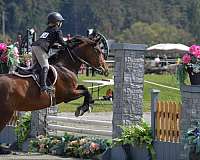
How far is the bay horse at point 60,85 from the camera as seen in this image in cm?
1300

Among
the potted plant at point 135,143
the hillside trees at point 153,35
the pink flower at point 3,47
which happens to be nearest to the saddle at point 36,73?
the potted plant at point 135,143

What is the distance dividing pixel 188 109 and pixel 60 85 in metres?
2.93

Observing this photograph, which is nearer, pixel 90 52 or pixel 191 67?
pixel 191 67

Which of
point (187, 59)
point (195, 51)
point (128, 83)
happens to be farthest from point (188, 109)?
point (128, 83)

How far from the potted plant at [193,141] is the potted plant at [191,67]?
83 centimetres

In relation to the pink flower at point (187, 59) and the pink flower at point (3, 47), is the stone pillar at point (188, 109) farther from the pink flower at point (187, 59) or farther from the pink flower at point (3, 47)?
the pink flower at point (3, 47)

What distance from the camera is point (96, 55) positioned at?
1371 cm

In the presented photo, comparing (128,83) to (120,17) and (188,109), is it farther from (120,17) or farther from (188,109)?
(120,17)

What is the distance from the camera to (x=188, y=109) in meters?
11.7

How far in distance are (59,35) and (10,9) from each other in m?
108

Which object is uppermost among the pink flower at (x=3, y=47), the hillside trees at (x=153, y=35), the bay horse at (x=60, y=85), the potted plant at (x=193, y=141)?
the hillside trees at (x=153, y=35)

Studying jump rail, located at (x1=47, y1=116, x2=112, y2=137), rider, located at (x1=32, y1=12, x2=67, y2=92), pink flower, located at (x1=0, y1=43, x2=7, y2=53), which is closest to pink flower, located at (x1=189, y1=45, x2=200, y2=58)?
rider, located at (x1=32, y1=12, x2=67, y2=92)

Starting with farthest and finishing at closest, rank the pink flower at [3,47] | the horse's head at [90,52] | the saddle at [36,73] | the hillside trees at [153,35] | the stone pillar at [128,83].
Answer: the hillside trees at [153,35] < the pink flower at [3,47] < the horse's head at [90,52] < the stone pillar at [128,83] < the saddle at [36,73]

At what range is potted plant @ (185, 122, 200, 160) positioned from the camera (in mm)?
11305
